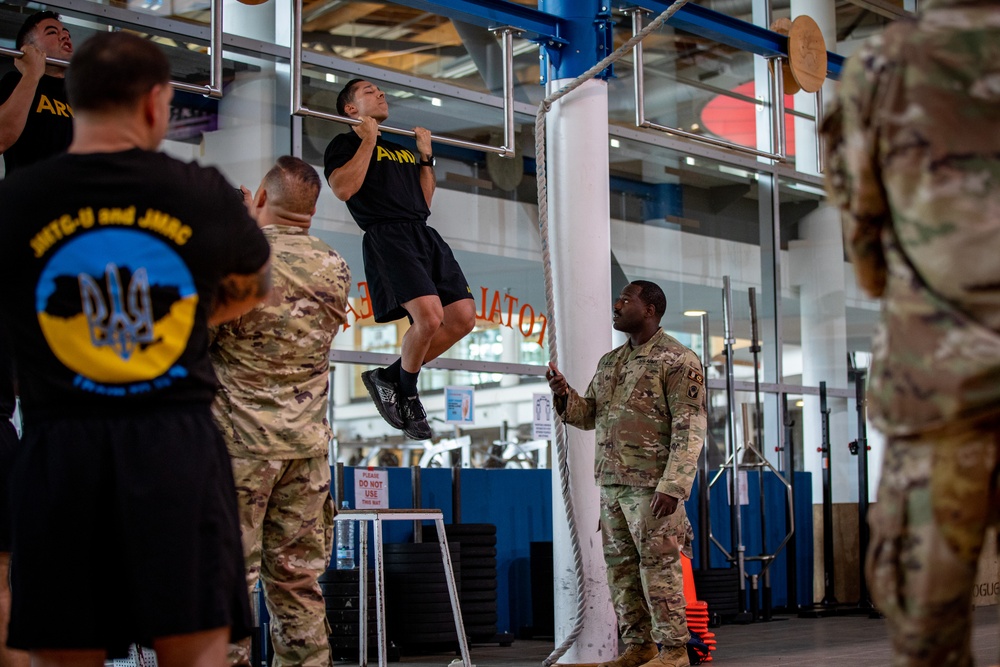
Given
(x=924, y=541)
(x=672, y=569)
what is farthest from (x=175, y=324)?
(x=672, y=569)

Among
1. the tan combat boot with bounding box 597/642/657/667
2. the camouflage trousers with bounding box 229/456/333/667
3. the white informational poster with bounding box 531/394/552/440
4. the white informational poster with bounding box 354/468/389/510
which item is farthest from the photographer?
the white informational poster with bounding box 531/394/552/440

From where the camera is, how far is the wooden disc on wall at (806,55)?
6996 mm

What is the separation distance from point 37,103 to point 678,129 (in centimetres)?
333

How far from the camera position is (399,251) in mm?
5879

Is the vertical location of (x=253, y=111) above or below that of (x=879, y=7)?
below

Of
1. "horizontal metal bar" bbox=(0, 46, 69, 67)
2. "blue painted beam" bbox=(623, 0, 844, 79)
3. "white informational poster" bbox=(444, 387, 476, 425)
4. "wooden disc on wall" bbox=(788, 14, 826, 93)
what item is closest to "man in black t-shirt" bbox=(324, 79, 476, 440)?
"horizontal metal bar" bbox=(0, 46, 69, 67)

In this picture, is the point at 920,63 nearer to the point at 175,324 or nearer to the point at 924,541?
the point at 924,541

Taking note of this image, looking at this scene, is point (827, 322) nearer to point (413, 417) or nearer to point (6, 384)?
point (413, 417)

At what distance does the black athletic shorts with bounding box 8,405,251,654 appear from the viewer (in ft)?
7.15

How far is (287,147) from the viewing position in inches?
322

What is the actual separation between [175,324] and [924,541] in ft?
4.53

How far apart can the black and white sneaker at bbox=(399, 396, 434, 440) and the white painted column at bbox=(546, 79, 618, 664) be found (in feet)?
2.58

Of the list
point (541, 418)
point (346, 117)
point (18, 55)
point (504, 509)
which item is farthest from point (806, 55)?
point (18, 55)

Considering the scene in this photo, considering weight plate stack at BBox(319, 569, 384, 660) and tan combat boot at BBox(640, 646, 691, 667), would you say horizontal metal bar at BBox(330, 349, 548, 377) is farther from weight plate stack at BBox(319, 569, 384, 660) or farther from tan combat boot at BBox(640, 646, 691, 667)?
tan combat boot at BBox(640, 646, 691, 667)
